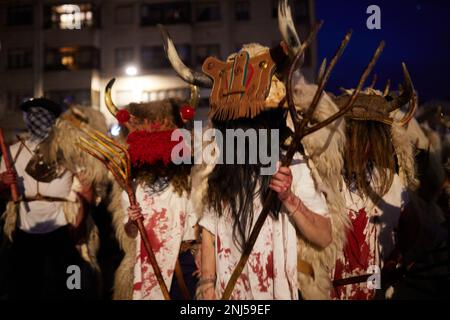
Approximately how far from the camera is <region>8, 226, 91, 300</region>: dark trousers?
3932mm

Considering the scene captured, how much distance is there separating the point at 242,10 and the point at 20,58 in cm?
1197

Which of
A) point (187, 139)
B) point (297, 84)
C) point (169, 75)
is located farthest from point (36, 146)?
point (169, 75)

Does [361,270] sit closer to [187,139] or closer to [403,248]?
[403,248]

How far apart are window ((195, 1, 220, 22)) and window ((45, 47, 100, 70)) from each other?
5.78 meters

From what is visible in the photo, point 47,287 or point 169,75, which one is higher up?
point 169,75

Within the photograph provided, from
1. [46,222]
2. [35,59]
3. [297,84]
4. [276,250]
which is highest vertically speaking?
[35,59]

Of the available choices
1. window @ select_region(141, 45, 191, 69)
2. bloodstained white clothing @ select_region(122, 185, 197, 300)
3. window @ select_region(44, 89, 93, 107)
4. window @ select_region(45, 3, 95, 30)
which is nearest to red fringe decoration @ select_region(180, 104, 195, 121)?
bloodstained white clothing @ select_region(122, 185, 197, 300)

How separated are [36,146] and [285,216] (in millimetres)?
2972

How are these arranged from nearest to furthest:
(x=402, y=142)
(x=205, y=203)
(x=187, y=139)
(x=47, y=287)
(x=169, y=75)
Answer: (x=205, y=203) < (x=402, y=142) < (x=187, y=139) < (x=47, y=287) < (x=169, y=75)

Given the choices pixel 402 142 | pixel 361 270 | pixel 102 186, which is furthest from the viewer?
pixel 102 186

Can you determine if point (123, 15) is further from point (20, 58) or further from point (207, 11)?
point (20, 58)

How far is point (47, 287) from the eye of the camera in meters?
4.01

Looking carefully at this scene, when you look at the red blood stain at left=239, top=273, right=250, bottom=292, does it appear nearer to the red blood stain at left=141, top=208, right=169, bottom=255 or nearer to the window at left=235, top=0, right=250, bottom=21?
the red blood stain at left=141, top=208, right=169, bottom=255

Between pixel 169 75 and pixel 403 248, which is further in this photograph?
pixel 169 75
